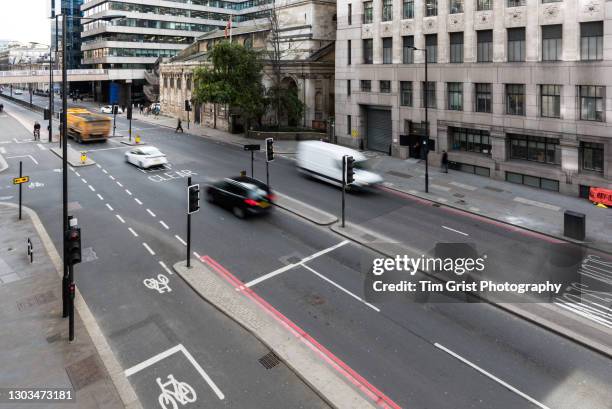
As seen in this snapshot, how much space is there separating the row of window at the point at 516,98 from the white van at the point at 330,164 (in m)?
5.92

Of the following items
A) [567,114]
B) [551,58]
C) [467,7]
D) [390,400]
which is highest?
[467,7]

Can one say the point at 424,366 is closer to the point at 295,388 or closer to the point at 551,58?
the point at 295,388

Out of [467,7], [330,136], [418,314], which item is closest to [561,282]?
[418,314]

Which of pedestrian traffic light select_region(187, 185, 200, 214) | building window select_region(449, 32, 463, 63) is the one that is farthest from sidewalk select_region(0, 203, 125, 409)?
building window select_region(449, 32, 463, 63)

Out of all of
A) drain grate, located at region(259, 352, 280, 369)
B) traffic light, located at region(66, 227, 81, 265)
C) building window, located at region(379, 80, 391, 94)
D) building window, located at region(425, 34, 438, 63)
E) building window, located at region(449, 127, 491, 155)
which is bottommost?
drain grate, located at region(259, 352, 280, 369)

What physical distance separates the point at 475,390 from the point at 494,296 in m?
5.65

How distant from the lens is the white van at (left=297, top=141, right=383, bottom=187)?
29.6m

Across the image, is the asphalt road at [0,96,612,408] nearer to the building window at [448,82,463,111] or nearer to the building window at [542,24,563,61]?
the building window at [448,82,463,111]

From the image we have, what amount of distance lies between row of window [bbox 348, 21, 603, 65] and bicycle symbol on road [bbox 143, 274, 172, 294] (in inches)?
982

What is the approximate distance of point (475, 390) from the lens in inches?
439

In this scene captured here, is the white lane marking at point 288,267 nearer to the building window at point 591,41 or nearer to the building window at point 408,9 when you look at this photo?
Answer: the building window at point 591,41

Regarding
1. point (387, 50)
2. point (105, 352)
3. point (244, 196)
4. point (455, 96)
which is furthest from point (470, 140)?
point (105, 352)

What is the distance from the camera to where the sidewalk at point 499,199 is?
→ 946 inches

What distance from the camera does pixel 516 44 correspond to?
32.5m
